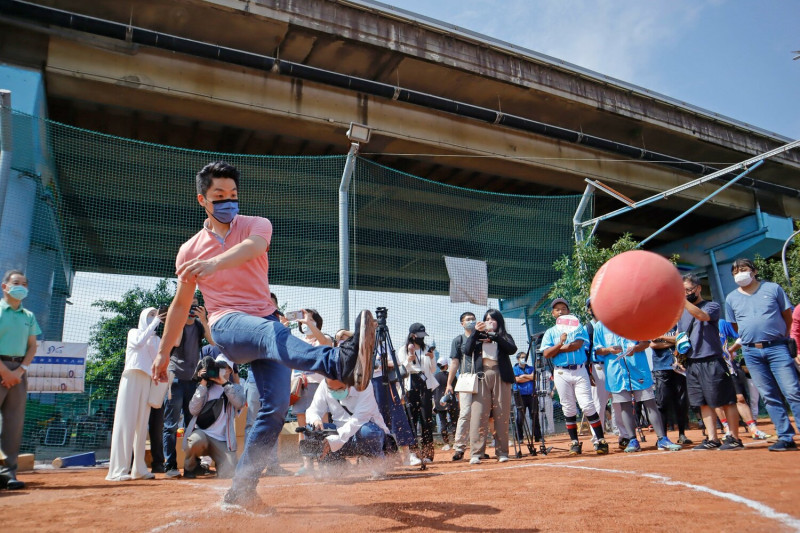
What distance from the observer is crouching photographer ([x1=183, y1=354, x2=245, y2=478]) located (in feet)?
19.6

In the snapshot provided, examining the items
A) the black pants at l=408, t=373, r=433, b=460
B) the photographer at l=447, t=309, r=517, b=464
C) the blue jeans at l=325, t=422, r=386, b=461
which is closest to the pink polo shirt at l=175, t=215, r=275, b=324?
the blue jeans at l=325, t=422, r=386, b=461

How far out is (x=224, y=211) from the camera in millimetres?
3301

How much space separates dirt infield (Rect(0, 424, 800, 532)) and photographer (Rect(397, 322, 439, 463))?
3.09 metres

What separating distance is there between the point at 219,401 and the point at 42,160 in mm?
5005

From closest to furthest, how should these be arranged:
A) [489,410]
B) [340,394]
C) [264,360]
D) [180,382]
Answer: [264,360] < [340,394] < [180,382] < [489,410]

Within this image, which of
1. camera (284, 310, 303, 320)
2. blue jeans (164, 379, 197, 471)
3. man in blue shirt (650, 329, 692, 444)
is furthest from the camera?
man in blue shirt (650, 329, 692, 444)

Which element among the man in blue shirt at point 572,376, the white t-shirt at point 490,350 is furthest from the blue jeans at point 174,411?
the man in blue shirt at point 572,376

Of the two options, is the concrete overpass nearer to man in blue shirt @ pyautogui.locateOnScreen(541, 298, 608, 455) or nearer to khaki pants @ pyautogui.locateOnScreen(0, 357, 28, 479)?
man in blue shirt @ pyautogui.locateOnScreen(541, 298, 608, 455)

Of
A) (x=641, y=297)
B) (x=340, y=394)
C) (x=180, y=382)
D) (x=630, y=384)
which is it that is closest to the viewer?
(x=641, y=297)

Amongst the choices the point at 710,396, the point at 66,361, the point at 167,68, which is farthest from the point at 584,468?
the point at 167,68

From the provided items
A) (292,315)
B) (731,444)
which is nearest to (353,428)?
(292,315)

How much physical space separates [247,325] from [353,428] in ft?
9.19

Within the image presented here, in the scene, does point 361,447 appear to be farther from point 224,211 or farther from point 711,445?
point 711,445

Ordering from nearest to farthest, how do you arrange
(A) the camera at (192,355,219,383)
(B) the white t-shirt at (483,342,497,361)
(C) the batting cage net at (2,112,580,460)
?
(A) the camera at (192,355,219,383), (B) the white t-shirt at (483,342,497,361), (C) the batting cage net at (2,112,580,460)
